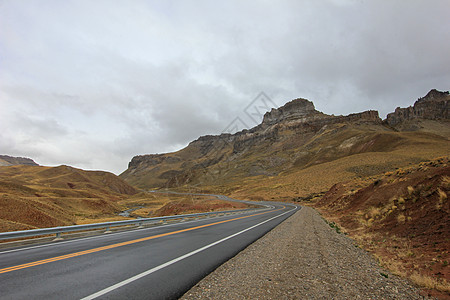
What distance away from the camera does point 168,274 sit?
503cm

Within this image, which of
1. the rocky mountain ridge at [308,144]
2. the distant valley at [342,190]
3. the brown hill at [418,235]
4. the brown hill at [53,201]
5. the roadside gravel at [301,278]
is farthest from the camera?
the rocky mountain ridge at [308,144]

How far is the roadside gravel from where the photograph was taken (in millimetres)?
4352

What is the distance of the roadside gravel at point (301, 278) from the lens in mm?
4352

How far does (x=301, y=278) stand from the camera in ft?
17.3

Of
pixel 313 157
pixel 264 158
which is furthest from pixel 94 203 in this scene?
pixel 264 158

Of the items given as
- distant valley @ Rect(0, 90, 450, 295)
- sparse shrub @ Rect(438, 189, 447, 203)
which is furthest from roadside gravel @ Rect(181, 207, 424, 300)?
sparse shrub @ Rect(438, 189, 447, 203)

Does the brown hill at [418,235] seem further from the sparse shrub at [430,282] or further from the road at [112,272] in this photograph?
the road at [112,272]

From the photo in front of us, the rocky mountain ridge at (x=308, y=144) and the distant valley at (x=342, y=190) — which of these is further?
the rocky mountain ridge at (x=308, y=144)

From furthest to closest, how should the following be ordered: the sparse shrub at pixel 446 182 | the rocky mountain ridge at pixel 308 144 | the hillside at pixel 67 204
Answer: the rocky mountain ridge at pixel 308 144 < the hillside at pixel 67 204 < the sparse shrub at pixel 446 182

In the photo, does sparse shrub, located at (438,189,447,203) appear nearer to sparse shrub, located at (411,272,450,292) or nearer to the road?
sparse shrub, located at (411,272,450,292)

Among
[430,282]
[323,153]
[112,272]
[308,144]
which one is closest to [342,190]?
[430,282]

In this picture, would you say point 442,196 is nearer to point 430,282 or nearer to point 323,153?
point 430,282

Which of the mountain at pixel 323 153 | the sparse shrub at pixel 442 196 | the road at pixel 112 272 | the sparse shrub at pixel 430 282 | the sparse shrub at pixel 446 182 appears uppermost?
the mountain at pixel 323 153

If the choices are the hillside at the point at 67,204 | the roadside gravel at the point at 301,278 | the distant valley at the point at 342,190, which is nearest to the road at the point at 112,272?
the roadside gravel at the point at 301,278
